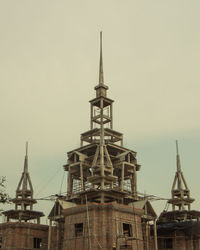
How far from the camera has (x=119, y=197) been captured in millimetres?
65000

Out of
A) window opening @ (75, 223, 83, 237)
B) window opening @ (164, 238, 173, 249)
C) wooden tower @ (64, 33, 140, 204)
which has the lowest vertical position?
window opening @ (164, 238, 173, 249)

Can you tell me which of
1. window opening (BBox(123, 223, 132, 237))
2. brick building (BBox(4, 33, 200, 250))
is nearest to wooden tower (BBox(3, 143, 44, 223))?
brick building (BBox(4, 33, 200, 250))

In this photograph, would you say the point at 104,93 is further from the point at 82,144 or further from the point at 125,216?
the point at 125,216

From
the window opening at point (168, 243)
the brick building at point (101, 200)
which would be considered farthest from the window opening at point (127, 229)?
the window opening at point (168, 243)

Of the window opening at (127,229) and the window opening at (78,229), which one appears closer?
the window opening at (78,229)

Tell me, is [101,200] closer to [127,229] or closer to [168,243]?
[127,229]

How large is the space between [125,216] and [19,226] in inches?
850

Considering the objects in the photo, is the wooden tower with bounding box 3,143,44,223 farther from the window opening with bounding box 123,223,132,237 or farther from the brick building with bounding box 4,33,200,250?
the window opening with bounding box 123,223,132,237

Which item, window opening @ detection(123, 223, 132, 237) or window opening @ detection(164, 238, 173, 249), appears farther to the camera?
window opening @ detection(164, 238, 173, 249)

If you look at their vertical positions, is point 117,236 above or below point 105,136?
below

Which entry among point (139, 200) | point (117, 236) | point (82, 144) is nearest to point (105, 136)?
point (82, 144)

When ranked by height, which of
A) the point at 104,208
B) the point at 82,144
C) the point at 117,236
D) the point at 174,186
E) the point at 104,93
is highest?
the point at 104,93

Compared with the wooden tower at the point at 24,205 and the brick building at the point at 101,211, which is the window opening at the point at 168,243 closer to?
the brick building at the point at 101,211

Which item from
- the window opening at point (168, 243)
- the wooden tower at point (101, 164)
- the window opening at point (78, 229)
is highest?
the wooden tower at point (101, 164)
